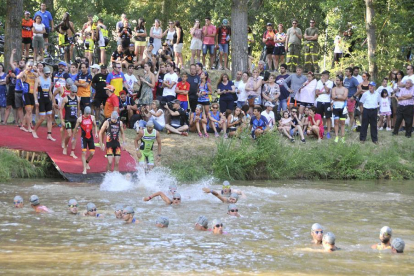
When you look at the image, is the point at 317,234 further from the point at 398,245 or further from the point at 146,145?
the point at 146,145

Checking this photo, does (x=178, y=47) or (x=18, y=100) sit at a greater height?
(x=178, y=47)

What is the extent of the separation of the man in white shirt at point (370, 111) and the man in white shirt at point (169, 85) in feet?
19.7

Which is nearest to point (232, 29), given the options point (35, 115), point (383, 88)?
point (383, 88)

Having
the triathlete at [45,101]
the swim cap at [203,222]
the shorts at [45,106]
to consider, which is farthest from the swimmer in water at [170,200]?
the shorts at [45,106]

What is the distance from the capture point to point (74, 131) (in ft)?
61.7

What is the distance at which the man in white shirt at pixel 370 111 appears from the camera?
2189 centimetres

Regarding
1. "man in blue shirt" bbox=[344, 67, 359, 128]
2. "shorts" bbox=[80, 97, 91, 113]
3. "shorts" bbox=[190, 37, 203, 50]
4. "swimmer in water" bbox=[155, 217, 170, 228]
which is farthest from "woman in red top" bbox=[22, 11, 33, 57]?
"swimmer in water" bbox=[155, 217, 170, 228]

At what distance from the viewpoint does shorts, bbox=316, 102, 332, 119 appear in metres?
22.0

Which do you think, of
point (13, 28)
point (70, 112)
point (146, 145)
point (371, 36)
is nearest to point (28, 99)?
point (70, 112)

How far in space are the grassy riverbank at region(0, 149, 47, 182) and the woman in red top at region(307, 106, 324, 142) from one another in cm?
835

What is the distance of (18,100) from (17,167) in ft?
7.86

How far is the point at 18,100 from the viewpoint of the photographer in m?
19.9

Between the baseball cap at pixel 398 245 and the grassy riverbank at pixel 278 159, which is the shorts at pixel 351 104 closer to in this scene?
the grassy riverbank at pixel 278 159

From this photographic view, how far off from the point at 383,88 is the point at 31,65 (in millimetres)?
11207
